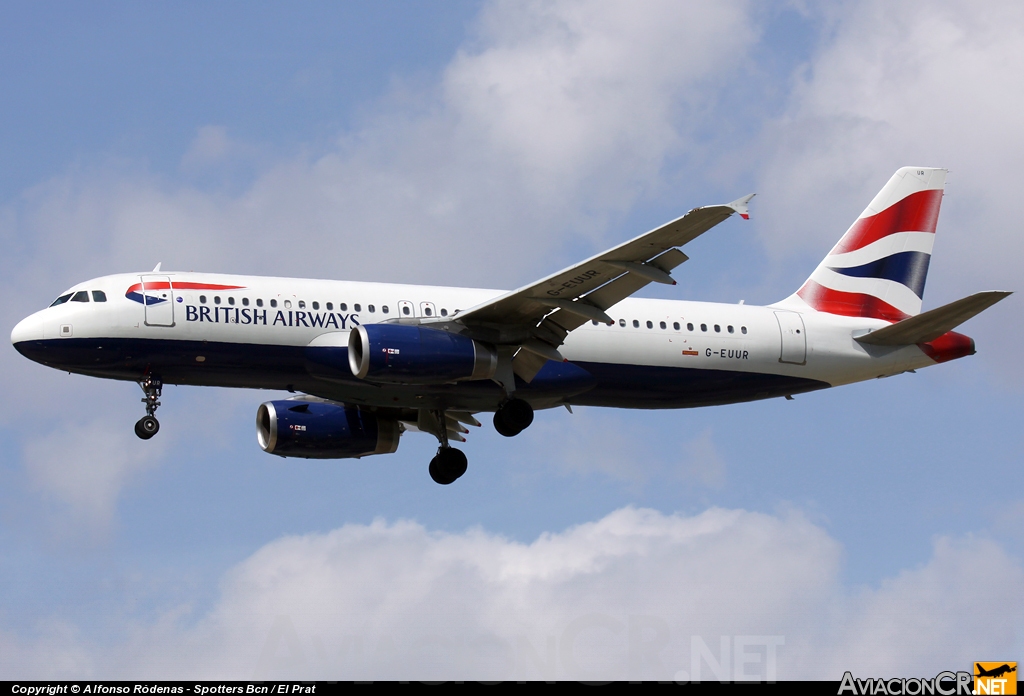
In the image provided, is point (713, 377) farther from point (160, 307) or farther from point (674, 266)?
point (160, 307)

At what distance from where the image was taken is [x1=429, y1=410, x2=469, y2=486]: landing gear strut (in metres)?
39.8

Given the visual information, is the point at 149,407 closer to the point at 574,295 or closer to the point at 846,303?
the point at 574,295

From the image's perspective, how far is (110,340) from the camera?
34.3 metres

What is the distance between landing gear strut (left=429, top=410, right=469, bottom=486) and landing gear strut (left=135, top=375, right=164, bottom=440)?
7965 millimetres

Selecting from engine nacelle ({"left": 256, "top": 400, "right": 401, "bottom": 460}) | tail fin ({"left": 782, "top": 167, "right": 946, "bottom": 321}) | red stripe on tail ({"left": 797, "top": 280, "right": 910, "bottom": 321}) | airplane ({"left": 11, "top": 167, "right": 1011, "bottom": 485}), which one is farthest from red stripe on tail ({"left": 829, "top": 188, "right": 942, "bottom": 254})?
engine nacelle ({"left": 256, "top": 400, "right": 401, "bottom": 460})

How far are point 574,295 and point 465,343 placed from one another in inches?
113

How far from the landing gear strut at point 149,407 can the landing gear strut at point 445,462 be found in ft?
26.1

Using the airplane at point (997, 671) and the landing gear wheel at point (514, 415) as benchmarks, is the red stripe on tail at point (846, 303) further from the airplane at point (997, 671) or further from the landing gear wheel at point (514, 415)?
the airplane at point (997, 671)

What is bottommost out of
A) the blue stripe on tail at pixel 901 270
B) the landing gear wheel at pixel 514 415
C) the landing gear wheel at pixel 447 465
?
the landing gear wheel at pixel 514 415

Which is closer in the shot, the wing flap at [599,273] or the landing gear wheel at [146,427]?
the wing flap at [599,273]

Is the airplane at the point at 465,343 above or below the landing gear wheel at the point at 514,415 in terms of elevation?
above

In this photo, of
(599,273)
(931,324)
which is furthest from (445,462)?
(931,324)

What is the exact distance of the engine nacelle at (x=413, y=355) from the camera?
110 feet

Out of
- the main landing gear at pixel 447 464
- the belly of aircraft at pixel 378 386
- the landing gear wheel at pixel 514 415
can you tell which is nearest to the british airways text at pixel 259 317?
the belly of aircraft at pixel 378 386
